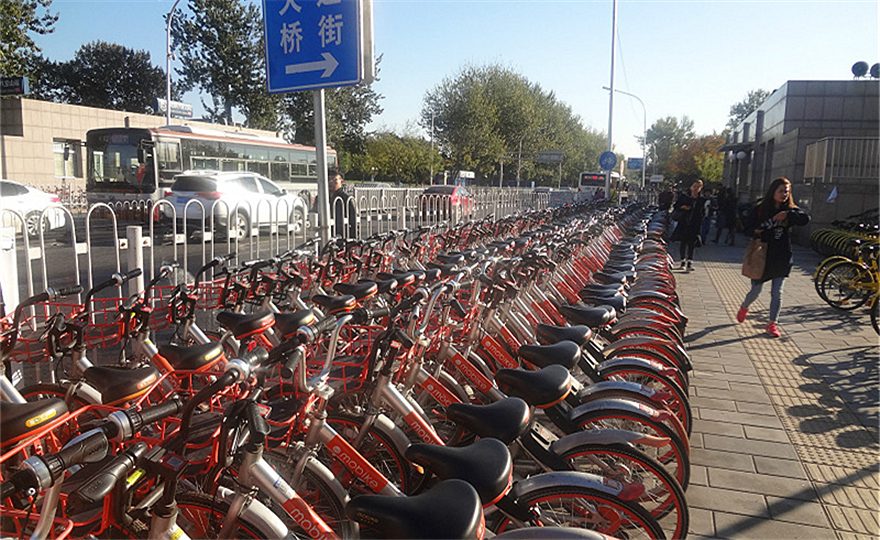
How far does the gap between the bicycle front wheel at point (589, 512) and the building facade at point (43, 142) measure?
78.0 ft

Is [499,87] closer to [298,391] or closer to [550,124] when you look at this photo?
[550,124]

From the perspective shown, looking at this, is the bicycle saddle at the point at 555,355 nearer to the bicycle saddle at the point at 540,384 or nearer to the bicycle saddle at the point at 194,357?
the bicycle saddle at the point at 540,384

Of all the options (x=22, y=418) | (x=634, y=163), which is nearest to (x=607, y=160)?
(x=22, y=418)

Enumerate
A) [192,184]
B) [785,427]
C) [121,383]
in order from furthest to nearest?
1. [192,184]
2. [785,427]
3. [121,383]

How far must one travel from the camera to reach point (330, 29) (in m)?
4.56

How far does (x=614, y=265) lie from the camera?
5.98 meters

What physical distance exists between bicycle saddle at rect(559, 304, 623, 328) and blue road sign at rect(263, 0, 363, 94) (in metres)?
2.47

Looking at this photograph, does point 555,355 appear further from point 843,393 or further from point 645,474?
point 843,393

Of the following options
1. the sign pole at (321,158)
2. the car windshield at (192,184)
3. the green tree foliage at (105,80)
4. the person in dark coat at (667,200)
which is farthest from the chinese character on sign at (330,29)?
the green tree foliage at (105,80)

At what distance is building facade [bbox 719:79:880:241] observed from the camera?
1498 centimetres

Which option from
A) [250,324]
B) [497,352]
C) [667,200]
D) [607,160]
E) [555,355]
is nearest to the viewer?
[250,324]

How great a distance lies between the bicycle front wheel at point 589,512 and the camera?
217 centimetres

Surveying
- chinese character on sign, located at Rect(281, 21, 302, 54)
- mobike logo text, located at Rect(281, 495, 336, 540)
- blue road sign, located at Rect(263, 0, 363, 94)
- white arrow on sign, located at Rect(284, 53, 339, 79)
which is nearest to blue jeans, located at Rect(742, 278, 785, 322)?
blue road sign, located at Rect(263, 0, 363, 94)

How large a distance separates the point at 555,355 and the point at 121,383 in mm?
1980
